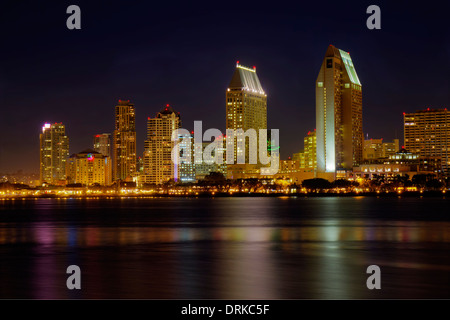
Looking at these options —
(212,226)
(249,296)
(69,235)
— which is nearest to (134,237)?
(69,235)

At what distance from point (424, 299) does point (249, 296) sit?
7919 mm

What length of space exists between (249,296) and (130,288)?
6.17 meters

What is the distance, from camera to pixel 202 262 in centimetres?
4019

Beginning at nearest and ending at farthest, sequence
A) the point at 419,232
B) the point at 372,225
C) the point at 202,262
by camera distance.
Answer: the point at 202,262 < the point at 419,232 < the point at 372,225

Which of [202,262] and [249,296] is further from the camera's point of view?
[202,262]

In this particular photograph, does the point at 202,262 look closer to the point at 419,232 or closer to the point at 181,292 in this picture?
the point at 181,292

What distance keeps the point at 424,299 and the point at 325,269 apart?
10309 millimetres

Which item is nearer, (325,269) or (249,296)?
(249,296)

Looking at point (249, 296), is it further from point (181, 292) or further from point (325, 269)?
point (325, 269)

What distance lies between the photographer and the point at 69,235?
63.2 m

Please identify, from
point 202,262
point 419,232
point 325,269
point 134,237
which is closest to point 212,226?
point 134,237

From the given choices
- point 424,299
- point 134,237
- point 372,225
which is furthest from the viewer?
point 372,225
